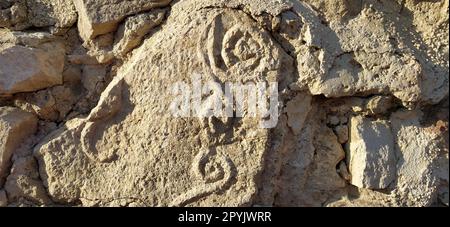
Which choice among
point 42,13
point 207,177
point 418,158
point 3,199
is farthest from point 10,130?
point 418,158

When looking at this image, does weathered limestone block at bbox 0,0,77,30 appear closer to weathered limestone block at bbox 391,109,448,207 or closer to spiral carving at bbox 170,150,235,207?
spiral carving at bbox 170,150,235,207

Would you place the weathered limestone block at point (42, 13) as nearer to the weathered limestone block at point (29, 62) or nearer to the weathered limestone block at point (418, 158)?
the weathered limestone block at point (29, 62)

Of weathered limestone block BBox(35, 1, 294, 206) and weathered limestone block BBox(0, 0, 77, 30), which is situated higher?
weathered limestone block BBox(0, 0, 77, 30)

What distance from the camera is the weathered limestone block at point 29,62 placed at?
2049 millimetres

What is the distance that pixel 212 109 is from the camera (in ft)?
6.61

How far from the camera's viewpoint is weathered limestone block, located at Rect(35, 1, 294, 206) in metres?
2.02

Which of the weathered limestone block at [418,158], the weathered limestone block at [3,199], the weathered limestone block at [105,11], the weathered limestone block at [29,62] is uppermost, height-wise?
the weathered limestone block at [105,11]

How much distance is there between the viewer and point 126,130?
206 centimetres

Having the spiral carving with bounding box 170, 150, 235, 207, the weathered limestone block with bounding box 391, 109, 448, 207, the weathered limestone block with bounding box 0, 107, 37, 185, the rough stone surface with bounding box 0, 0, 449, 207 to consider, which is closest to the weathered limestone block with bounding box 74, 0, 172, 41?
the rough stone surface with bounding box 0, 0, 449, 207

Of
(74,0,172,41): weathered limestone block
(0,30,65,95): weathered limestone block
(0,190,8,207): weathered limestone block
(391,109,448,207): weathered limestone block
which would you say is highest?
(74,0,172,41): weathered limestone block

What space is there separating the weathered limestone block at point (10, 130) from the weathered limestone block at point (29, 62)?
0.08 m

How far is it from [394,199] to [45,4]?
1.60 metres

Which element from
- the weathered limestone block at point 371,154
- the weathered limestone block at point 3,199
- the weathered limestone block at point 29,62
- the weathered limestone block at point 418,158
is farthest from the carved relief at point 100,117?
the weathered limestone block at point 418,158

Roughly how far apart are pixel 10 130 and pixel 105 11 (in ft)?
1.91
